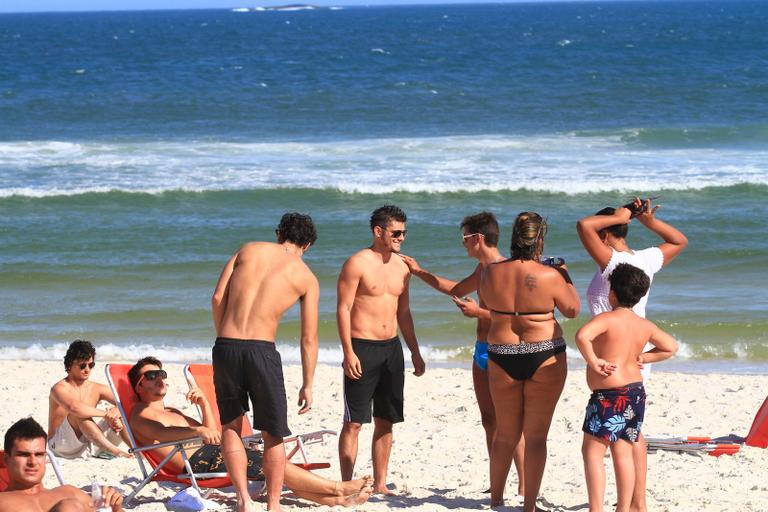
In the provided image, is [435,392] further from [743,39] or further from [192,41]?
[192,41]

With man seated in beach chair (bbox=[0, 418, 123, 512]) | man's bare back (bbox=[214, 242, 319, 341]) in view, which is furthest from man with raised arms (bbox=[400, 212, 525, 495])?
man seated in beach chair (bbox=[0, 418, 123, 512])

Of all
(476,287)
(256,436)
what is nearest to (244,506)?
(256,436)

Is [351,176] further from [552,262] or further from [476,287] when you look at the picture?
[552,262]

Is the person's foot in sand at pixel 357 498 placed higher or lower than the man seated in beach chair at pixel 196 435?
lower

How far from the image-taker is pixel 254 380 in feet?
17.5

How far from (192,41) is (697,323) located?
65103mm

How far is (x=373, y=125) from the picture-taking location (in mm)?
29828

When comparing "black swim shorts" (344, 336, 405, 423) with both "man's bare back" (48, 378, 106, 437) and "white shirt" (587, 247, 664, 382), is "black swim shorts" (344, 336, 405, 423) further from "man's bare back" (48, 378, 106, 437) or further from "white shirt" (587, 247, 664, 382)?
"man's bare back" (48, 378, 106, 437)

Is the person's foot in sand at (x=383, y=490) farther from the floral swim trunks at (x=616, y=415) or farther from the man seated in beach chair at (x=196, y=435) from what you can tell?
the floral swim trunks at (x=616, y=415)

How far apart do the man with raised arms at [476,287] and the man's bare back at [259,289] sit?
0.70m

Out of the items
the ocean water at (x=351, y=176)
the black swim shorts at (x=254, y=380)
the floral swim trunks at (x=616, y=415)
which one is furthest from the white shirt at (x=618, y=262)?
the ocean water at (x=351, y=176)

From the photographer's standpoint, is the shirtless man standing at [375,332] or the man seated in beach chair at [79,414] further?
the man seated in beach chair at [79,414]

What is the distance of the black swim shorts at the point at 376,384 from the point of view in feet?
19.0

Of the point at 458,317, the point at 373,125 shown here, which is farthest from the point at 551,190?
the point at 373,125
